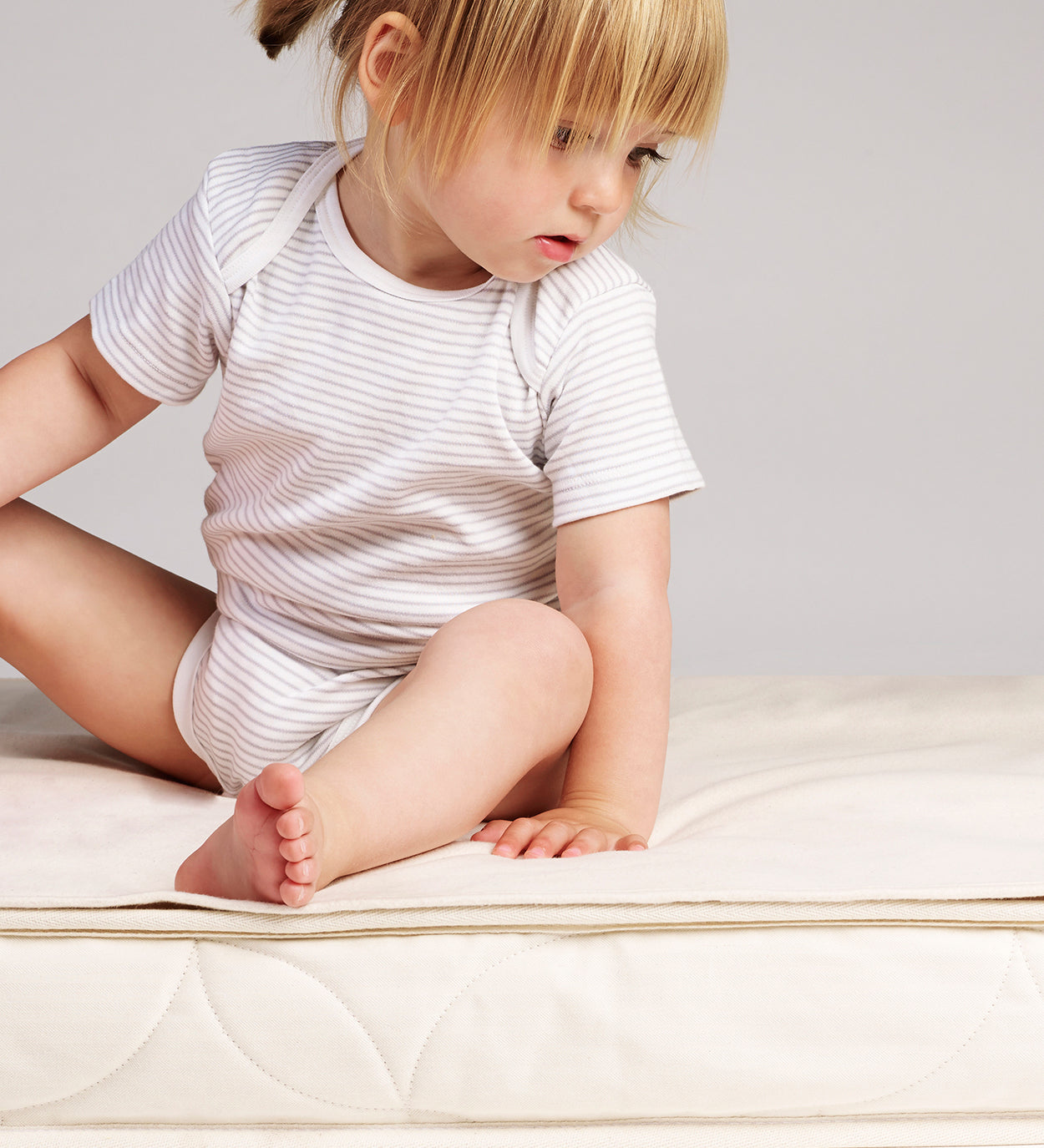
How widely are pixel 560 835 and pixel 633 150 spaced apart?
1.82ft

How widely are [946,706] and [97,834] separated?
899 mm

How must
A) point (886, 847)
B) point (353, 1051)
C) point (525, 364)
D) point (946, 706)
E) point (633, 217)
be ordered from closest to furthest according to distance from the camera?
point (353, 1051) → point (886, 847) → point (525, 364) → point (633, 217) → point (946, 706)

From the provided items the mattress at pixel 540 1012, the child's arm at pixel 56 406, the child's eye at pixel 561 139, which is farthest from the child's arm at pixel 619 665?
the child's arm at pixel 56 406

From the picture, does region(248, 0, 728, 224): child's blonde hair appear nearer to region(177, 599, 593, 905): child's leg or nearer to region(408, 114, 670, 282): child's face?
region(408, 114, 670, 282): child's face

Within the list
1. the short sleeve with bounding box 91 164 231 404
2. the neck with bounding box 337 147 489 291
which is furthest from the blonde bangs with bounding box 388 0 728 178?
the short sleeve with bounding box 91 164 231 404

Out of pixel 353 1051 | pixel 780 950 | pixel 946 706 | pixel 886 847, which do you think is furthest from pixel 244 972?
pixel 946 706

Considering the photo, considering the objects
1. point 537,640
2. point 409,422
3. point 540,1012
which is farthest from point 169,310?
point 540,1012

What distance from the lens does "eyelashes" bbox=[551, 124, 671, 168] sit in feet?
3.71

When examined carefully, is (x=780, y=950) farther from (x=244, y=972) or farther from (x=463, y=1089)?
(x=244, y=972)

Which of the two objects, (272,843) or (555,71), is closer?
(272,843)

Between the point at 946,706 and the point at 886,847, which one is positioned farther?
the point at 946,706

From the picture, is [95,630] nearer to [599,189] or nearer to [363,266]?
[363,266]

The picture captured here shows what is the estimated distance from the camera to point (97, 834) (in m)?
1.15

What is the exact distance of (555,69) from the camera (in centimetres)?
110
